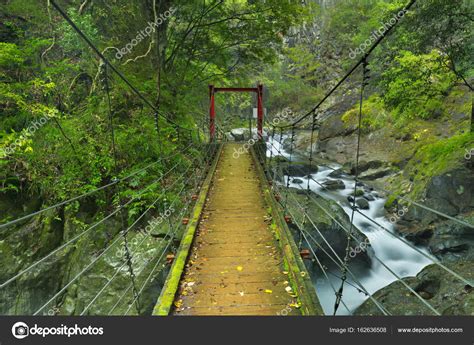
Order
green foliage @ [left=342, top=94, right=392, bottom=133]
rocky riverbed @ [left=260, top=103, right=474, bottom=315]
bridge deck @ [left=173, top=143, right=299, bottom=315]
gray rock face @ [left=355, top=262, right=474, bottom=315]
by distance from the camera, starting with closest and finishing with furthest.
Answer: bridge deck @ [left=173, top=143, right=299, bottom=315], gray rock face @ [left=355, top=262, right=474, bottom=315], rocky riverbed @ [left=260, top=103, right=474, bottom=315], green foliage @ [left=342, top=94, right=392, bottom=133]

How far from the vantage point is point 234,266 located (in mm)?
3018

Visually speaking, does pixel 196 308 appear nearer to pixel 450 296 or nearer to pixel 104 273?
pixel 104 273

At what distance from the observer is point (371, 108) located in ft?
41.8

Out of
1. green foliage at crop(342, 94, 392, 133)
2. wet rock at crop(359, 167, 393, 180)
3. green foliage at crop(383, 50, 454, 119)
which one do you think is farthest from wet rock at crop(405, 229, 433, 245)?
green foliage at crop(342, 94, 392, 133)

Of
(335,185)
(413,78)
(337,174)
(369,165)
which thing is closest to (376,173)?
(369,165)

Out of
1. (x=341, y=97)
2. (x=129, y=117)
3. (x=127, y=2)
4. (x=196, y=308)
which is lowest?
(x=196, y=308)

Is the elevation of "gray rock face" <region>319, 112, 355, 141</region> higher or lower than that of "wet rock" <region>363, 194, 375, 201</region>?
higher

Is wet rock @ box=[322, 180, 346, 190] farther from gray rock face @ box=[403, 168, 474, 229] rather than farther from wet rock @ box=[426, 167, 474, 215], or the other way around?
wet rock @ box=[426, 167, 474, 215]

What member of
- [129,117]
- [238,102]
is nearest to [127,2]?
[129,117]

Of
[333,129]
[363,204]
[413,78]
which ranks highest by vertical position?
[413,78]

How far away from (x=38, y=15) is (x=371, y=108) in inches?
472

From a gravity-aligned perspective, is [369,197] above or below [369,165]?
below

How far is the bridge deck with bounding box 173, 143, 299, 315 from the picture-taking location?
7.95ft

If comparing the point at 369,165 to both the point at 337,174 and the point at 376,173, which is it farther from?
the point at 337,174
